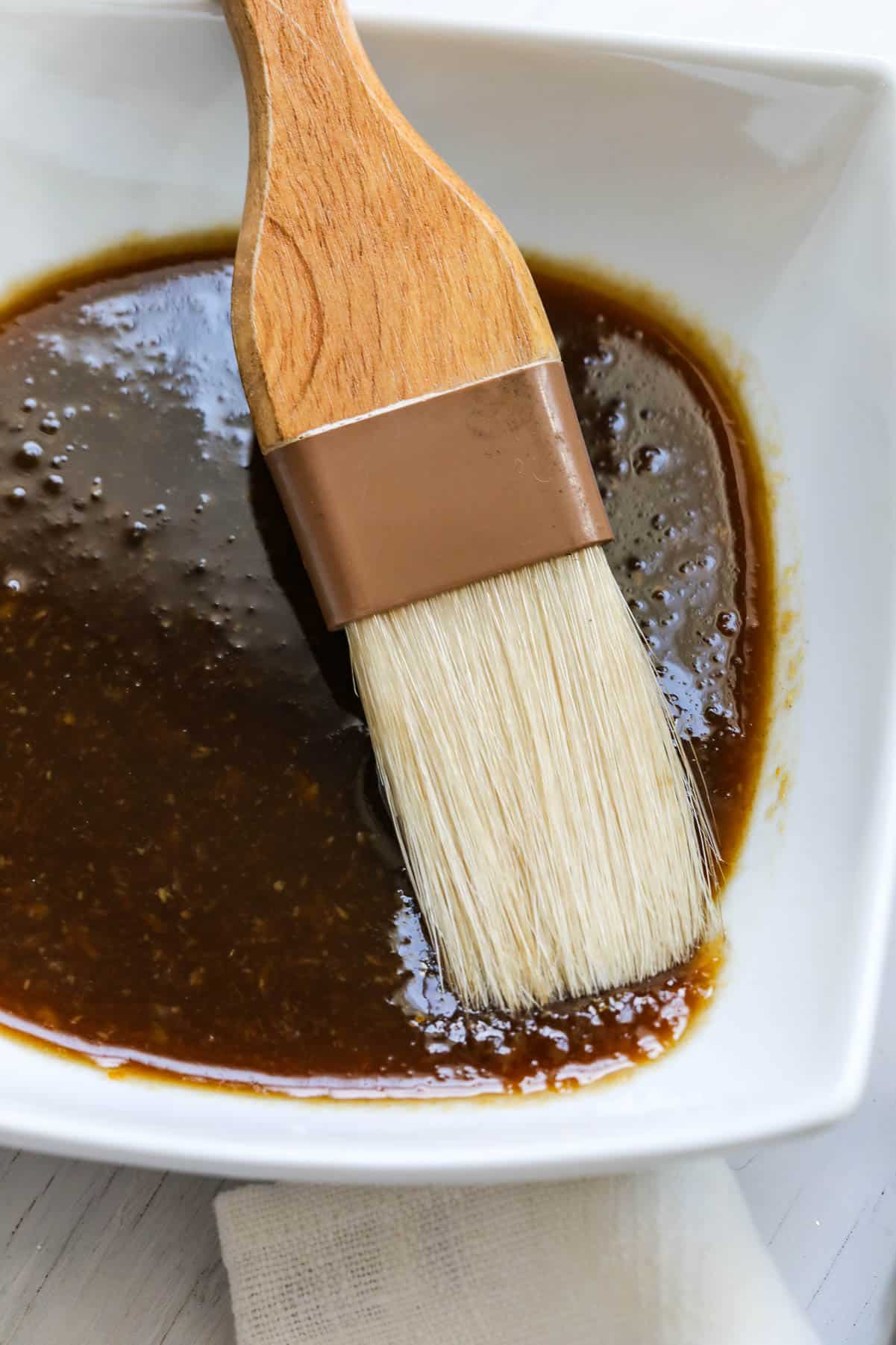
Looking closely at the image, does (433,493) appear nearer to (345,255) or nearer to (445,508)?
(445,508)

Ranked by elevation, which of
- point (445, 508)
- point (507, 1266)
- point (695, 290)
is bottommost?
point (507, 1266)

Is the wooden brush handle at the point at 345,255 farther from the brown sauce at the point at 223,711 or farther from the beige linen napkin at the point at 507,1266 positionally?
the beige linen napkin at the point at 507,1266

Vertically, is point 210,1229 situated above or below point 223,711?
below

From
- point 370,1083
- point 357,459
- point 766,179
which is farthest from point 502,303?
point 370,1083

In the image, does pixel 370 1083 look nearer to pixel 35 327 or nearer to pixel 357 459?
pixel 357 459

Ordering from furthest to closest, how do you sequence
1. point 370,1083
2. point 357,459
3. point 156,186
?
point 156,186, point 370,1083, point 357,459

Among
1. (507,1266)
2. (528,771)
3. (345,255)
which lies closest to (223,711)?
(528,771)
